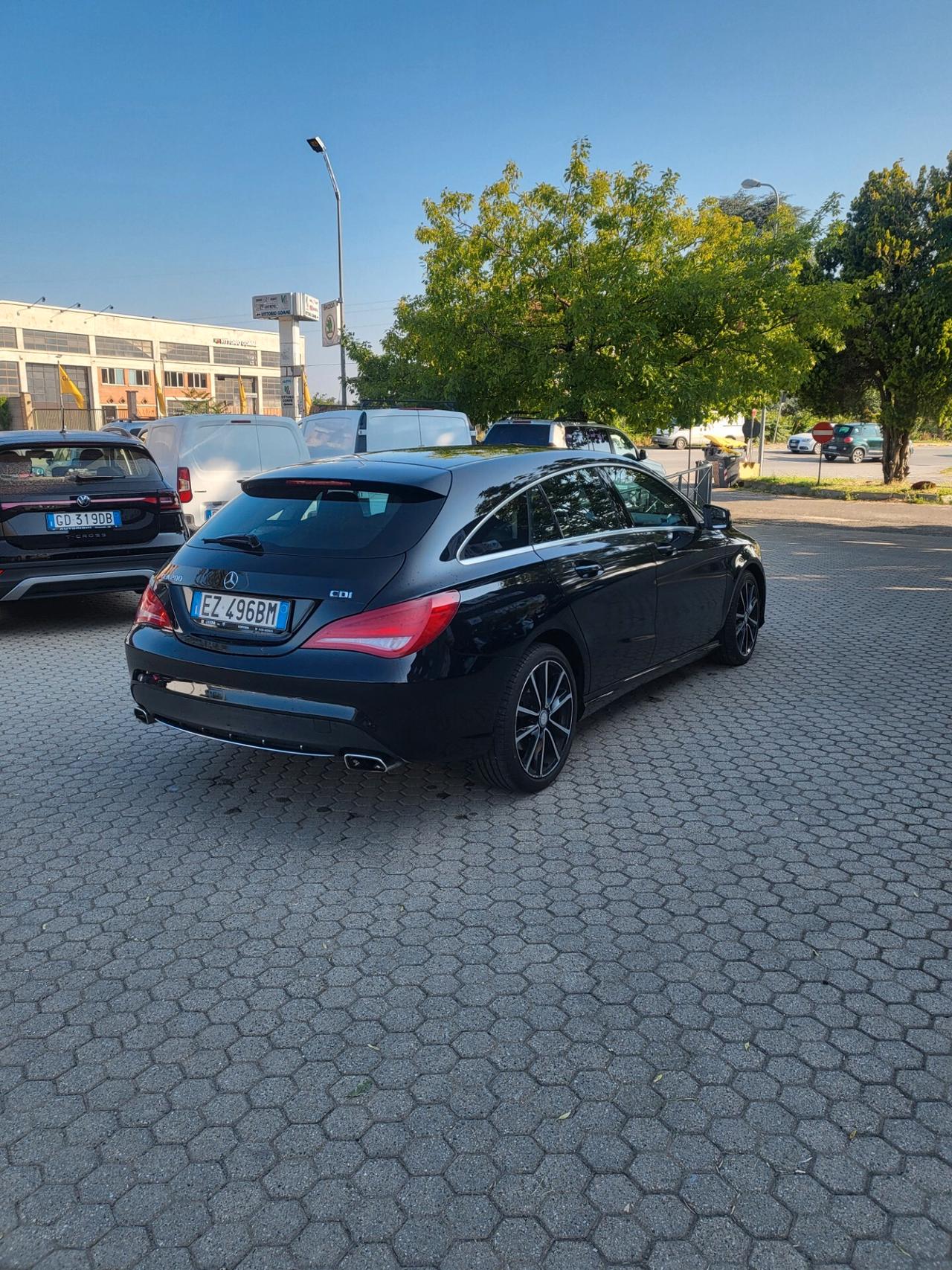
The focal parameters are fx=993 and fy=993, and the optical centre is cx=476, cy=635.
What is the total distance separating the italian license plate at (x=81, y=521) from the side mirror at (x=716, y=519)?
4.95 metres

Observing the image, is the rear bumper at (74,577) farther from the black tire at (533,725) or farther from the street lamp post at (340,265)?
the street lamp post at (340,265)

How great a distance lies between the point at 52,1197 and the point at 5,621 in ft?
26.6

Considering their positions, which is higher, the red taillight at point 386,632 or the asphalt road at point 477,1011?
the red taillight at point 386,632

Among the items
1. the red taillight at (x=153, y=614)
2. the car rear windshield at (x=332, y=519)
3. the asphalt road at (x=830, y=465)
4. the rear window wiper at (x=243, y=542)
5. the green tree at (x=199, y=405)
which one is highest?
the green tree at (x=199, y=405)

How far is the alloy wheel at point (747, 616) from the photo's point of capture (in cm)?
730

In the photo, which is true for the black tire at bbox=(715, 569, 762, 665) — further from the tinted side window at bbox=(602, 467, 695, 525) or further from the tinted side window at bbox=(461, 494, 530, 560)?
the tinted side window at bbox=(461, 494, 530, 560)

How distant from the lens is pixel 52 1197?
2328 millimetres

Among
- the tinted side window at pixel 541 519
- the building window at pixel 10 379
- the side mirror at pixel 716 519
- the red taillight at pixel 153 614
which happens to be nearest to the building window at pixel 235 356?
the building window at pixel 10 379

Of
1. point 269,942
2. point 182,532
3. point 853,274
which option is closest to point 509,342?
point 853,274

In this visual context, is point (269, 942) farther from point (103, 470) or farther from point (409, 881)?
point (103, 470)

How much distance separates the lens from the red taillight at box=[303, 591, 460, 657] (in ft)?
13.2

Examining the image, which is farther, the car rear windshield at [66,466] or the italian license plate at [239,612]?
the car rear windshield at [66,466]

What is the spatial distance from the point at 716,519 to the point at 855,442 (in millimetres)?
41672

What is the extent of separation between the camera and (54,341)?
89312 mm
